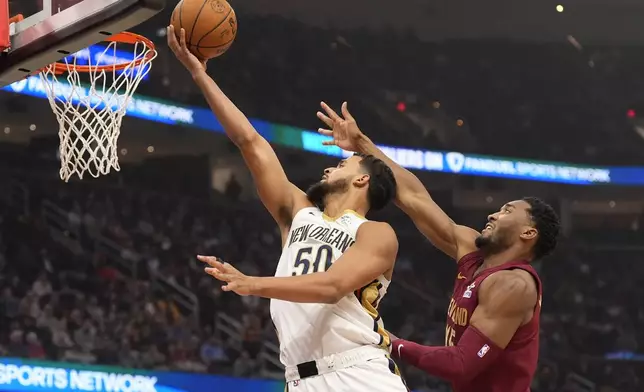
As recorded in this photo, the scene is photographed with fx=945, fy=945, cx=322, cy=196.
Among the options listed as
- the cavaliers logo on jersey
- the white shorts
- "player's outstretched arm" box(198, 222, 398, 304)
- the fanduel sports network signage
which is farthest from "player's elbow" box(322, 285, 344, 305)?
the fanduel sports network signage

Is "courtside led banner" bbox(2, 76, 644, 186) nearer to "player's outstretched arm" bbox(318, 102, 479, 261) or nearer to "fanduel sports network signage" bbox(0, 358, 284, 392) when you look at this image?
"fanduel sports network signage" bbox(0, 358, 284, 392)

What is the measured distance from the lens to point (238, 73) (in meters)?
12.6

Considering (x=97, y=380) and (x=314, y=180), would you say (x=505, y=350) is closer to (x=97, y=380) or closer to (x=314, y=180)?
(x=97, y=380)

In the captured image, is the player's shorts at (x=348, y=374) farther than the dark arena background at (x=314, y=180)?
No

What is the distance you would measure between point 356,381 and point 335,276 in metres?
0.39

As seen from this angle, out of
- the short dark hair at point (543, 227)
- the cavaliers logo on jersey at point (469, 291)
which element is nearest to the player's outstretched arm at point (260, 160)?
the cavaliers logo on jersey at point (469, 291)

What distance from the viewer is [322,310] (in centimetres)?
315

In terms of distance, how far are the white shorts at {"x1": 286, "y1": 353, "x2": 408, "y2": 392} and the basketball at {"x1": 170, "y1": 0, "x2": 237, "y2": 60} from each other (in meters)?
1.43

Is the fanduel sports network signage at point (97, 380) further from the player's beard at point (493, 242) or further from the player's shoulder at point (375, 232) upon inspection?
the player's shoulder at point (375, 232)

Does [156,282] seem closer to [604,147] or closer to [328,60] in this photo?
[328,60]

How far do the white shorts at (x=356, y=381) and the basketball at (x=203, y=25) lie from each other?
56.2 inches

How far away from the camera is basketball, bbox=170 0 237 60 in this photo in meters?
3.75

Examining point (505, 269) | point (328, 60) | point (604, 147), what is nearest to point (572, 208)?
point (604, 147)

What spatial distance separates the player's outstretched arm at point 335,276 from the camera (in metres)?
2.68
